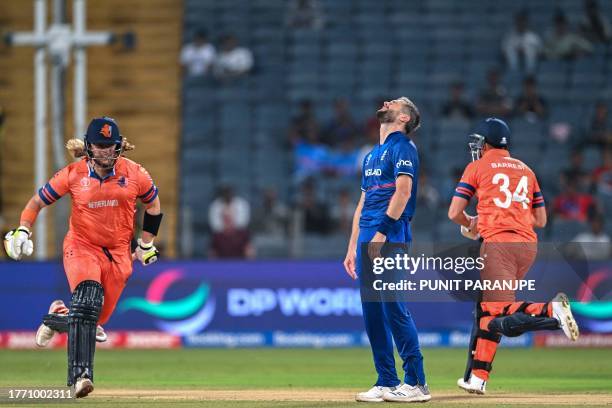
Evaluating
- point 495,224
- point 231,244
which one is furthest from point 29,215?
point 231,244

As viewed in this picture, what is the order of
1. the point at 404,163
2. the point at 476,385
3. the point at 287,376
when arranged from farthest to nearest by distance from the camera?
the point at 287,376
the point at 476,385
the point at 404,163

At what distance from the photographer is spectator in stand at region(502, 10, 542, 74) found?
77.3ft

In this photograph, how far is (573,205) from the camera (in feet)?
65.1

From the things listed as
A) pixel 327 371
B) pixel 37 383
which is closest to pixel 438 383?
pixel 327 371

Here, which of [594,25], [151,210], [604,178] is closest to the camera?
[151,210]

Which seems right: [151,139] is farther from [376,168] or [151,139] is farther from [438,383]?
[376,168]

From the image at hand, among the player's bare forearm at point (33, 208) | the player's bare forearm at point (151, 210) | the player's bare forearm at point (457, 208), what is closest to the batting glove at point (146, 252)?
the player's bare forearm at point (151, 210)

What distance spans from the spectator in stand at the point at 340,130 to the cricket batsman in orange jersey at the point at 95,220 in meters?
11.4

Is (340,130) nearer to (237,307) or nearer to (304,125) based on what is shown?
(304,125)

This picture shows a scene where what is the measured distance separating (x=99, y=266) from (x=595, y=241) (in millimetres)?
10560

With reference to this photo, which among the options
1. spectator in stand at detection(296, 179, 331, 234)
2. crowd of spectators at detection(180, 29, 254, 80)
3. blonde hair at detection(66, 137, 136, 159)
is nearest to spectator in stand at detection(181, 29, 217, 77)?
crowd of spectators at detection(180, 29, 254, 80)

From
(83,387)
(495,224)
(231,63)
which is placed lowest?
(83,387)

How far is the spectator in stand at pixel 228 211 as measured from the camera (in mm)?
20594

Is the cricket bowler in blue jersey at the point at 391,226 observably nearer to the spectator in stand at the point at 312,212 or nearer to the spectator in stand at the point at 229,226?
the spectator in stand at the point at 229,226
